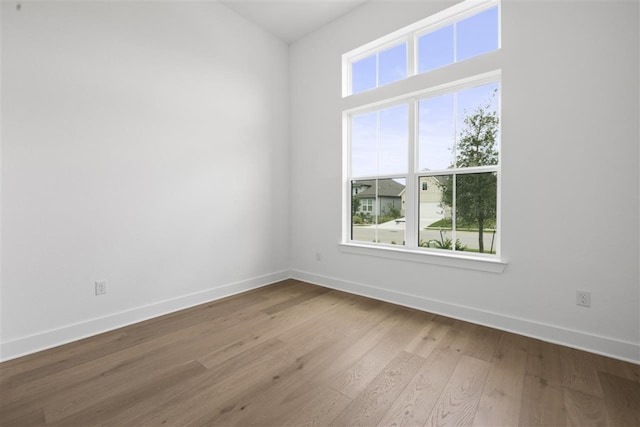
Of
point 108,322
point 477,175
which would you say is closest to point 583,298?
point 477,175

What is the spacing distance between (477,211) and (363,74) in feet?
6.87

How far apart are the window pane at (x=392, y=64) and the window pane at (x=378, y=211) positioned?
1.15 m

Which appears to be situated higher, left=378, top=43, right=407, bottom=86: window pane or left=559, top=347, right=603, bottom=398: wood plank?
left=378, top=43, right=407, bottom=86: window pane

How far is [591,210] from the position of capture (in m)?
2.10

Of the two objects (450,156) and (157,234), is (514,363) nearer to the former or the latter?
(450,156)

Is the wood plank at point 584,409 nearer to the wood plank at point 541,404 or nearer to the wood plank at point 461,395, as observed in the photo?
the wood plank at point 541,404

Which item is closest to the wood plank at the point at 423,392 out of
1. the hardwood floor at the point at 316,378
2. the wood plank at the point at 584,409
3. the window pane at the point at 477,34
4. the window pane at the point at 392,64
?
the hardwood floor at the point at 316,378

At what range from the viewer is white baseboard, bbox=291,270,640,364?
2.01 meters

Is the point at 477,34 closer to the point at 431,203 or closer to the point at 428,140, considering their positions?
the point at 428,140

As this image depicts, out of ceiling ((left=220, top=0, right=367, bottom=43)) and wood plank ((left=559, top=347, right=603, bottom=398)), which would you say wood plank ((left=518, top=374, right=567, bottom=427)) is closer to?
wood plank ((left=559, top=347, right=603, bottom=398))

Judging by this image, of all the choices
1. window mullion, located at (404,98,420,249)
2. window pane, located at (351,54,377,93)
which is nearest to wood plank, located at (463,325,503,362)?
window mullion, located at (404,98,420,249)

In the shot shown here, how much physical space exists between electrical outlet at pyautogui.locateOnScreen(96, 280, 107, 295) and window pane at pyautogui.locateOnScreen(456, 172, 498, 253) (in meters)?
3.24

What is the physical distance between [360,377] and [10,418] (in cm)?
187

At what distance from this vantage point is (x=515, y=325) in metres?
2.39
